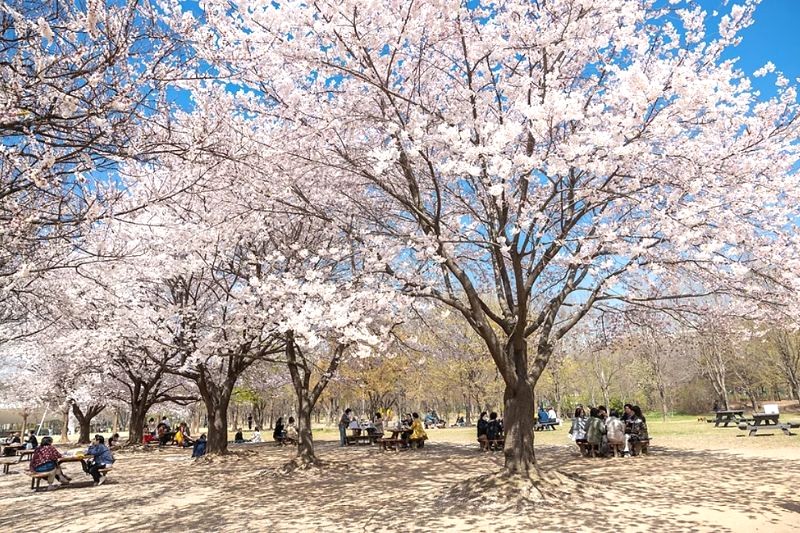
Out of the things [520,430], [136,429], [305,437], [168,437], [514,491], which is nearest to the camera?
[514,491]

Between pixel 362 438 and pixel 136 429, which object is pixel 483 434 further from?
pixel 136 429

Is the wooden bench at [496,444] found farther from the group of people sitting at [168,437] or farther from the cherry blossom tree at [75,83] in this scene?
the group of people sitting at [168,437]

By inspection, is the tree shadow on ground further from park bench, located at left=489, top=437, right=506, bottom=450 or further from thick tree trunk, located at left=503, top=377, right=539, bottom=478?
park bench, located at left=489, top=437, right=506, bottom=450

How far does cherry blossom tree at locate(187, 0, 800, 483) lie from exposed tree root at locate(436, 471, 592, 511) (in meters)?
0.34

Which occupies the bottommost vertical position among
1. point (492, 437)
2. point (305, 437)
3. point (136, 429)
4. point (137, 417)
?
point (492, 437)

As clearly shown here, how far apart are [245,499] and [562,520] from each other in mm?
5588

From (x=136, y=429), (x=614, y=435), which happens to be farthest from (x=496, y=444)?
(x=136, y=429)

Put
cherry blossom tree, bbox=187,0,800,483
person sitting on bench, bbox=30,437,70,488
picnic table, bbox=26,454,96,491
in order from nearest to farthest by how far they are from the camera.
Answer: cherry blossom tree, bbox=187,0,800,483 → picnic table, bbox=26,454,96,491 → person sitting on bench, bbox=30,437,70,488

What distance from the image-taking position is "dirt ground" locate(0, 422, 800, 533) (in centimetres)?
669

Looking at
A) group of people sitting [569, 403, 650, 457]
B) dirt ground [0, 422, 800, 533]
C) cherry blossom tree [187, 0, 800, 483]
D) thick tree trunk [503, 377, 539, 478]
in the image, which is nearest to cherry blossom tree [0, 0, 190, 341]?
cherry blossom tree [187, 0, 800, 483]

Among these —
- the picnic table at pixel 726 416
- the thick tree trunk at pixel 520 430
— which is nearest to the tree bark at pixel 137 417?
the thick tree trunk at pixel 520 430

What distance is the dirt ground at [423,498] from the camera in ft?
22.0

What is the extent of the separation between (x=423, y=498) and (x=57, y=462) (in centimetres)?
Answer: 893

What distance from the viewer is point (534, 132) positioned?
658 cm
